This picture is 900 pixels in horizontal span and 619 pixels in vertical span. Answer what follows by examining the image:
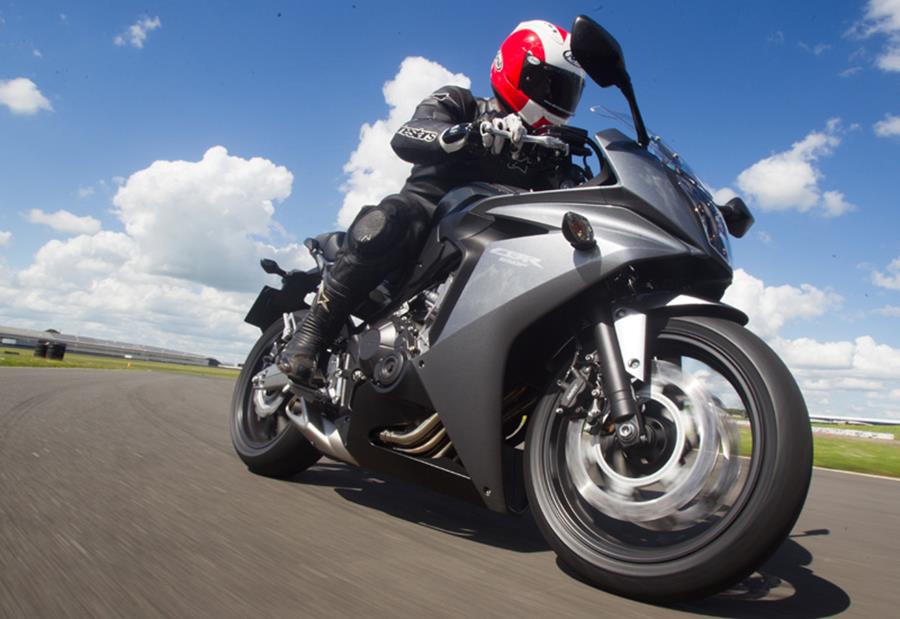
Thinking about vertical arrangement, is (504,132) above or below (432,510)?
above

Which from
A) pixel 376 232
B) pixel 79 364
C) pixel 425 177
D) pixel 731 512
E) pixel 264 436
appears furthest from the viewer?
pixel 79 364

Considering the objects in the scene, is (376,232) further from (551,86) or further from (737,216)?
(737,216)

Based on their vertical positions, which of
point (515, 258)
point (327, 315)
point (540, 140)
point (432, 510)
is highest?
point (540, 140)

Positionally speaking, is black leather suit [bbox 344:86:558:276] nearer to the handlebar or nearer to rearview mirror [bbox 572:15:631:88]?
the handlebar

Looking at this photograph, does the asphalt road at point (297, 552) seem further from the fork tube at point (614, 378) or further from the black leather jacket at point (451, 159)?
the black leather jacket at point (451, 159)

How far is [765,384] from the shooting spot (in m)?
1.74

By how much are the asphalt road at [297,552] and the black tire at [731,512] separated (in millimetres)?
88

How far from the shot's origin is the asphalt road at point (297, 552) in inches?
64.9

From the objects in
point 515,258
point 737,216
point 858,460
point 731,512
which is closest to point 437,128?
point 515,258

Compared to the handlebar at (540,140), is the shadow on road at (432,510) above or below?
below

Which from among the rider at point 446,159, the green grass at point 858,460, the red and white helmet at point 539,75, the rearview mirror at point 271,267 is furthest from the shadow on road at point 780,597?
the green grass at point 858,460

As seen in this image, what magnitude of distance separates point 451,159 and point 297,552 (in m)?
1.86

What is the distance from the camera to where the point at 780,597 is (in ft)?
6.38

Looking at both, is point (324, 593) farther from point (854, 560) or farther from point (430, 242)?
point (854, 560)
